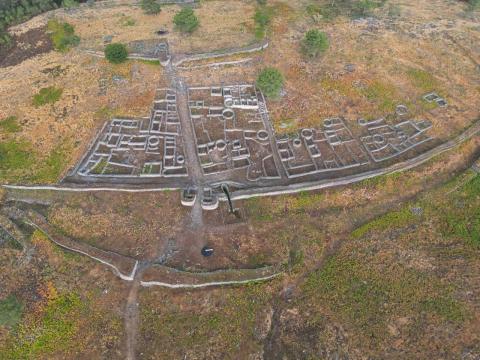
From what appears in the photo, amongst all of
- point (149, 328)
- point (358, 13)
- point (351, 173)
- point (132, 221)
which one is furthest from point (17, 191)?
point (358, 13)

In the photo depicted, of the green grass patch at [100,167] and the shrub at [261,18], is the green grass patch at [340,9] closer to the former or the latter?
the shrub at [261,18]

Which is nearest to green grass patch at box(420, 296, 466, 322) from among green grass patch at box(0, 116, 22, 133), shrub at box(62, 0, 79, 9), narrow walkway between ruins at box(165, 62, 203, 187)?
narrow walkway between ruins at box(165, 62, 203, 187)

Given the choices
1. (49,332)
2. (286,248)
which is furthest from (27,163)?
(286,248)

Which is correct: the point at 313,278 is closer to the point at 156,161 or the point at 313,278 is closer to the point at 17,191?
the point at 156,161

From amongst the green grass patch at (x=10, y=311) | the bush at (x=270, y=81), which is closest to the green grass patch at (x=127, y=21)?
the bush at (x=270, y=81)

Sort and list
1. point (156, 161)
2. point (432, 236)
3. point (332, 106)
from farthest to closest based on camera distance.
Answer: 1. point (332, 106)
2. point (156, 161)
3. point (432, 236)

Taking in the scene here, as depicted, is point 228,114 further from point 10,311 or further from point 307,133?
point 10,311
